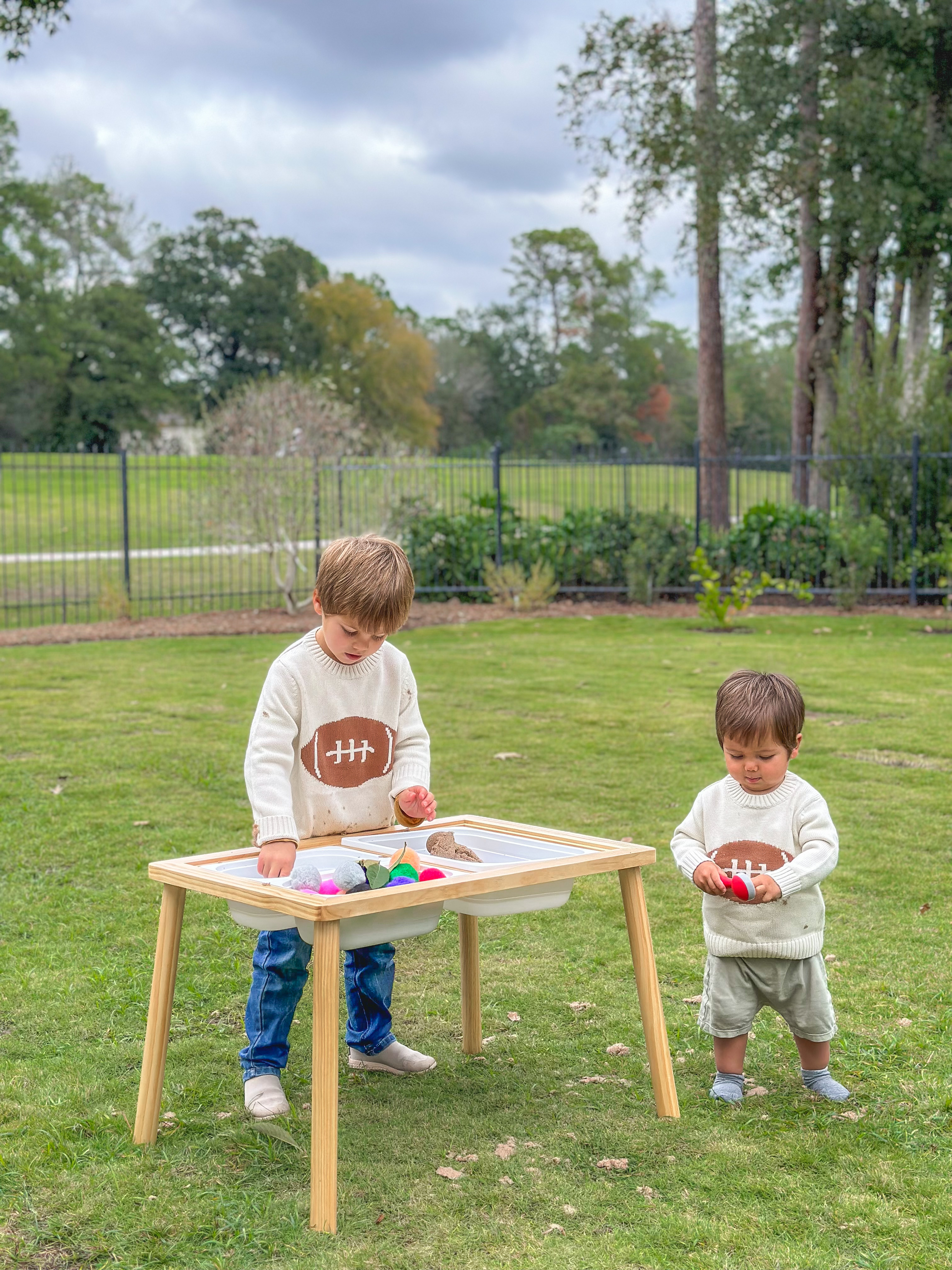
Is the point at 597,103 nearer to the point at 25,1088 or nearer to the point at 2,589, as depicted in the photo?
the point at 2,589

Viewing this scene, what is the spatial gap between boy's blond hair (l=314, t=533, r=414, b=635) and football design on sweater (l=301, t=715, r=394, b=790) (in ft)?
0.98

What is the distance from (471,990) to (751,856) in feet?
3.01

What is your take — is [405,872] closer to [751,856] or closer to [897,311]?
[751,856]

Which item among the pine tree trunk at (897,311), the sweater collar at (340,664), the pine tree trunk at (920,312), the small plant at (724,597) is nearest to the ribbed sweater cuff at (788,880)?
the sweater collar at (340,664)

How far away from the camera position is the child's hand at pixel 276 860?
9.16ft

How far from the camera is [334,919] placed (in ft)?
7.83

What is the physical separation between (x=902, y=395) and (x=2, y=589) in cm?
1370

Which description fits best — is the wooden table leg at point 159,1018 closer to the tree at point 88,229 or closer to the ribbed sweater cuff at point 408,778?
the ribbed sweater cuff at point 408,778

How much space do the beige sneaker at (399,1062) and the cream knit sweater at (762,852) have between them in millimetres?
852

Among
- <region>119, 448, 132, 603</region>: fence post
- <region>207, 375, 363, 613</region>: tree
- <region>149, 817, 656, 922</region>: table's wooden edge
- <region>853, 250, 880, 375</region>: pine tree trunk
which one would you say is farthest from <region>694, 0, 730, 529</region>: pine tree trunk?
<region>149, 817, 656, 922</region>: table's wooden edge

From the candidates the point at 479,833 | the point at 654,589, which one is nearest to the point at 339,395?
the point at 654,589

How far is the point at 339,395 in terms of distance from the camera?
180ft

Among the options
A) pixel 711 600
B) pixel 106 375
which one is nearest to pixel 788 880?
pixel 711 600

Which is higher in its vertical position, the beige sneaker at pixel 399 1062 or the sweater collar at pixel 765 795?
the sweater collar at pixel 765 795
